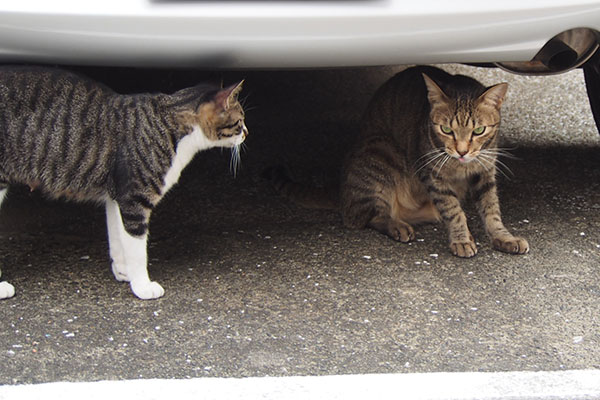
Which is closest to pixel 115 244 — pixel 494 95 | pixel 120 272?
pixel 120 272

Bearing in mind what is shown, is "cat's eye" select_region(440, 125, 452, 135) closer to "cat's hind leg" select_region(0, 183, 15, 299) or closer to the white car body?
the white car body

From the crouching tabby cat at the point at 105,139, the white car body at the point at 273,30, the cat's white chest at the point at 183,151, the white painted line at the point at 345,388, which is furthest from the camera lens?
the cat's white chest at the point at 183,151

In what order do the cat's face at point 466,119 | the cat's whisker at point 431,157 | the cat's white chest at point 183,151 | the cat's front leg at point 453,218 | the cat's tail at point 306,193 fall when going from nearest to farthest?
1. the cat's white chest at point 183,151
2. the cat's front leg at point 453,218
3. the cat's face at point 466,119
4. the cat's whisker at point 431,157
5. the cat's tail at point 306,193

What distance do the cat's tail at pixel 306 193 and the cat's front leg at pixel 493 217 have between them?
2.20 ft

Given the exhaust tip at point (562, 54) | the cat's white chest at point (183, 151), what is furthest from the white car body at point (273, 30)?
the cat's white chest at point (183, 151)

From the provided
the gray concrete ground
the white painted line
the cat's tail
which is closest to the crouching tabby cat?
the gray concrete ground

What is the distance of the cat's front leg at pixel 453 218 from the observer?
129 inches

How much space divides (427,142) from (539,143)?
1277 millimetres

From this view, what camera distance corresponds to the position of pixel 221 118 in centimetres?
299

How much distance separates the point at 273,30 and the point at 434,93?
1010 mm

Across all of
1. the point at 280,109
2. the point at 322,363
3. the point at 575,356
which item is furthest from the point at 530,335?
the point at 280,109

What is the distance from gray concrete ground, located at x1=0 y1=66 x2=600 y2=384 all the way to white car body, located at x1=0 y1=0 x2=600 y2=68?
476mm

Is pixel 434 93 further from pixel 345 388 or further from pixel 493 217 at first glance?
pixel 345 388

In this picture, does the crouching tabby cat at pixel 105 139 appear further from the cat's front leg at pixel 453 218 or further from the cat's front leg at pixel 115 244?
the cat's front leg at pixel 453 218
